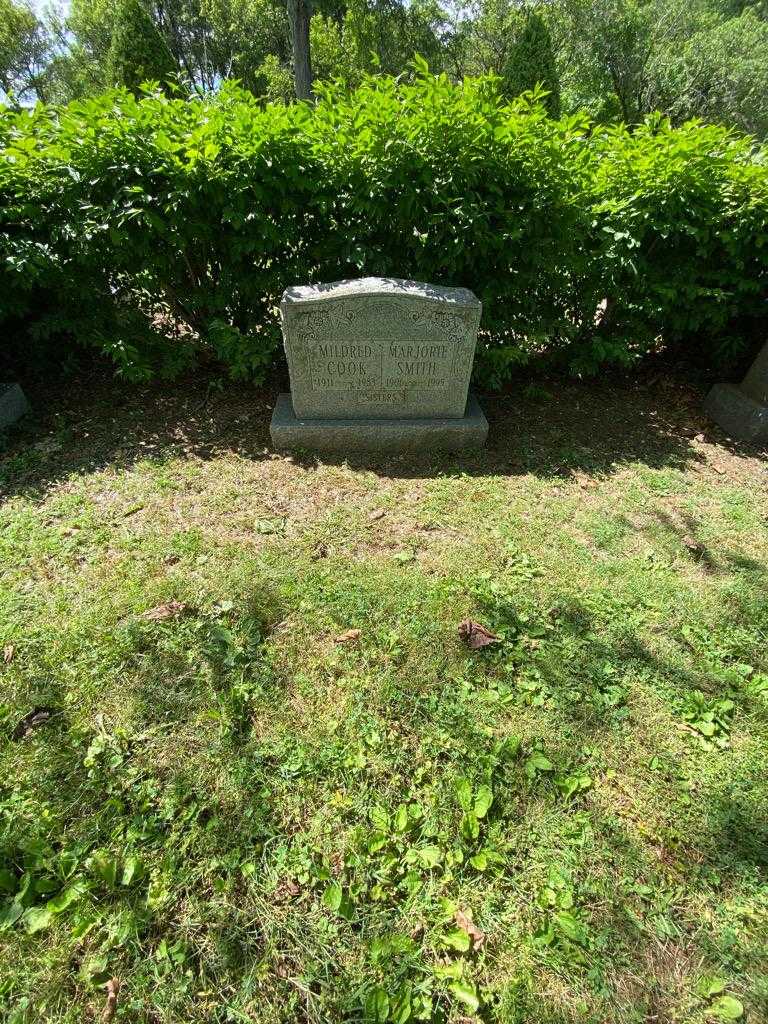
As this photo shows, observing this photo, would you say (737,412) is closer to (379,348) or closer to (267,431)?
(379,348)

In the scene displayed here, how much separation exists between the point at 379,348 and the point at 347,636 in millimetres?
2228

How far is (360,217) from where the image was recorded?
396 cm

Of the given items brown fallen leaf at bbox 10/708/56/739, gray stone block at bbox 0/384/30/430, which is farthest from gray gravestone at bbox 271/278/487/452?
brown fallen leaf at bbox 10/708/56/739

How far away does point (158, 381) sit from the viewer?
16.0 ft

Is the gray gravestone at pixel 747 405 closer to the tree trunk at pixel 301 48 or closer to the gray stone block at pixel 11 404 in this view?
the gray stone block at pixel 11 404

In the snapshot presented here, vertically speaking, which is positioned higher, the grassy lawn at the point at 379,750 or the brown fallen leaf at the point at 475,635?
the brown fallen leaf at the point at 475,635

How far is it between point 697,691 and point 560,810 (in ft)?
3.11

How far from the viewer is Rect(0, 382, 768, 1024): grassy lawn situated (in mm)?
1616

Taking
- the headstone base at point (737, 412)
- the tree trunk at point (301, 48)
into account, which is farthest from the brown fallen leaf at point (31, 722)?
the tree trunk at point (301, 48)

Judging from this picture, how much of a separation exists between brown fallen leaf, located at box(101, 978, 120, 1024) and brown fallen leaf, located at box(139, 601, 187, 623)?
1420 millimetres

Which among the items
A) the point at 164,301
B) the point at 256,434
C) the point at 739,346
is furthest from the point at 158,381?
the point at 739,346

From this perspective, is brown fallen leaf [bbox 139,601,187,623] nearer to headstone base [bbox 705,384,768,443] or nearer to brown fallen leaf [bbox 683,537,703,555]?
brown fallen leaf [bbox 683,537,703,555]

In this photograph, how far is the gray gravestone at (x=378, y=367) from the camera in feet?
12.1

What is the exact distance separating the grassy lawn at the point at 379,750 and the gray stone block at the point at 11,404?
0.79 metres
